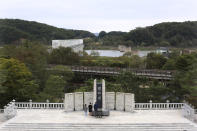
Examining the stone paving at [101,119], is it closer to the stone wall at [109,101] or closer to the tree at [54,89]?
the stone wall at [109,101]

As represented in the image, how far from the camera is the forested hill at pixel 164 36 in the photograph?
314 feet

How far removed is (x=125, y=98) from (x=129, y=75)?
308 inches

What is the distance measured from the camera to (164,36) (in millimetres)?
104062

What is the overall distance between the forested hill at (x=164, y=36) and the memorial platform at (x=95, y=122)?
8321 centimetres

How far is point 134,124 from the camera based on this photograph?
525 inches

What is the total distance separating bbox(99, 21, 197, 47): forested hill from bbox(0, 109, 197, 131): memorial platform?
3276 inches

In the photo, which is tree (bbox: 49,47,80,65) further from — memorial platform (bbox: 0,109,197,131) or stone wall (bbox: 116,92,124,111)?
memorial platform (bbox: 0,109,197,131)

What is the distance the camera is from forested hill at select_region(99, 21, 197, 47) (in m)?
95.8

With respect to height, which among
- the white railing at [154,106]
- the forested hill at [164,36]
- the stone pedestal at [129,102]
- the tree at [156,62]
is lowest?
the white railing at [154,106]


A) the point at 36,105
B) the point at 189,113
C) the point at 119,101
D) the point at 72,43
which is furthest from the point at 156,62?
the point at 72,43

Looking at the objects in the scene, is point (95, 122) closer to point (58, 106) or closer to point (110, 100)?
point (110, 100)

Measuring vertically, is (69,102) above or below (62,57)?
below

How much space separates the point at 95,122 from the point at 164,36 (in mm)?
95128

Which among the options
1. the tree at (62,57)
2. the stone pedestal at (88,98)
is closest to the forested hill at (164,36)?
the tree at (62,57)
